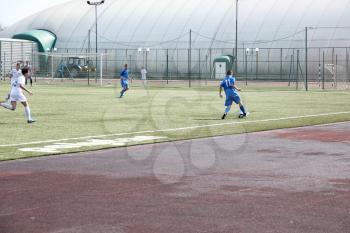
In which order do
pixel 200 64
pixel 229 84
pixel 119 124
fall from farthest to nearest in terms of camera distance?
pixel 200 64, pixel 229 84, pixel 119 124

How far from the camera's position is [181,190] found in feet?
32.9

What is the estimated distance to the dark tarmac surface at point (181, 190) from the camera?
785 centimetres

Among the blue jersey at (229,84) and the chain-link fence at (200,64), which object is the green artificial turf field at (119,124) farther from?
the chain-link fence at (200,64)

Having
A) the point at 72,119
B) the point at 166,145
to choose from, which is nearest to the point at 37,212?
the point at 166,145

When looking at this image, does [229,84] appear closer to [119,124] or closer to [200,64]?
→ [119,124]

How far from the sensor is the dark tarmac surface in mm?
7848

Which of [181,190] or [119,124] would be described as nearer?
[181,190]

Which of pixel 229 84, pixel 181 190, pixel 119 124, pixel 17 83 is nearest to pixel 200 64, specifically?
pixel 229 84

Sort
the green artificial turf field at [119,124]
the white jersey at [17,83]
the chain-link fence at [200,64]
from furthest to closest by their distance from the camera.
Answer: the chain-link fence at [200,64] < the white jersey at [17,83] < the green artificial turf field at [119,124]

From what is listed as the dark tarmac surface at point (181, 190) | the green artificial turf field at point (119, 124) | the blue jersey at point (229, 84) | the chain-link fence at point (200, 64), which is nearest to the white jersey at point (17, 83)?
the green artificial turf field at point (119, 124)

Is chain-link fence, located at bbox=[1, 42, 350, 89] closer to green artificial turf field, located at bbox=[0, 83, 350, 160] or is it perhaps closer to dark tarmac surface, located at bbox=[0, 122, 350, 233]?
green artificial turf field, located at bbox=[0, 83, 350, 160]

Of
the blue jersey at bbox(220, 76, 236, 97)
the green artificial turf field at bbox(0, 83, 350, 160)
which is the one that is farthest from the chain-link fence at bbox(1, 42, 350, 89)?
the blue jersey at bbox(220, 76, 236, 97)

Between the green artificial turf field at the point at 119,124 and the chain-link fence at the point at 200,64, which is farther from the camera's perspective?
the chain-link fence at the point at 200,64

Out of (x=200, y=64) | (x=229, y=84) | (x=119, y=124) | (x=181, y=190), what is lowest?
(x=181, y=190)
